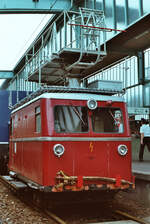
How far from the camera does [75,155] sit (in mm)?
7953

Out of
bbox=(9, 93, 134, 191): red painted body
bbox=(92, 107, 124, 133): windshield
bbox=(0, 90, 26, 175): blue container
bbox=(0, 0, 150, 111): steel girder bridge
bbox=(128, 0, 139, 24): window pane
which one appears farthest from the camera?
bbox=(0, 90, 26, 175): blue container

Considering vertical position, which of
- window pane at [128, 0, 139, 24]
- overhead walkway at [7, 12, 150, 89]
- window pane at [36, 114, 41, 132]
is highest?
window pane at [128, 0, 139, 24]

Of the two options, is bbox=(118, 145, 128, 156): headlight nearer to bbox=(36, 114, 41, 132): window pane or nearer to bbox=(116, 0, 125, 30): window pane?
bbox=(36, 114, 41, 132): window pane

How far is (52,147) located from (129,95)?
10.1 meters

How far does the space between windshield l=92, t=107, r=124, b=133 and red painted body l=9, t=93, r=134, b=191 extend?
0.34ft

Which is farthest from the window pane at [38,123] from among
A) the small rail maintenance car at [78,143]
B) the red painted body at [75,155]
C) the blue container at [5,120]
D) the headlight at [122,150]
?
the blue container at [5,120]

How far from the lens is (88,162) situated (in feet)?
26.3

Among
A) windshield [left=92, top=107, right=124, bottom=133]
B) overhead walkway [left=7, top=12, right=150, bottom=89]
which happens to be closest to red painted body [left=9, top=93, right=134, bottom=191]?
windshield [left=92, top=107, right=124, bottom=133]

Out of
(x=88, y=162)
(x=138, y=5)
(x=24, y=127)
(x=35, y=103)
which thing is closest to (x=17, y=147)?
(x=24, y=127)

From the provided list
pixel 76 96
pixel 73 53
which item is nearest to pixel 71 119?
pixel 76 96

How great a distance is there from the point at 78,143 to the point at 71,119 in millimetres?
559

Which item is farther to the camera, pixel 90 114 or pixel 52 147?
pixel 90 114

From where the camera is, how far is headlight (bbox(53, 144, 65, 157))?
779 cm

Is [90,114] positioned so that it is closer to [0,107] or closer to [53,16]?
[0,107]
